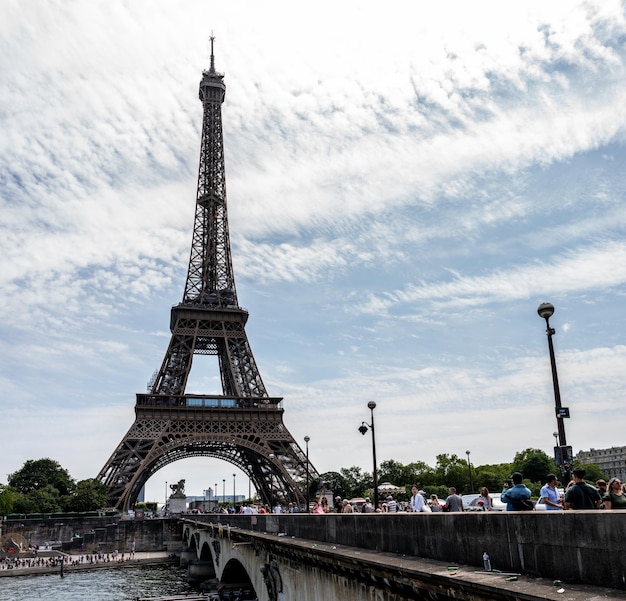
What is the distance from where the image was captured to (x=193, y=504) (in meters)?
108

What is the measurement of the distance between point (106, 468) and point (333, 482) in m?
37.7

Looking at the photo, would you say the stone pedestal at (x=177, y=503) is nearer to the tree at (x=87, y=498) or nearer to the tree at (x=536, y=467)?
the tree at (x=87, y=498)

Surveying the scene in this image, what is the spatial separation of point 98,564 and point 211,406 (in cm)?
2106

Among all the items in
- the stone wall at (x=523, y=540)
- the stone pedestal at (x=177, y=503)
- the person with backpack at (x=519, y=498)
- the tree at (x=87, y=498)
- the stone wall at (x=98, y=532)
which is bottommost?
the stone wall at (x=98, y=532)

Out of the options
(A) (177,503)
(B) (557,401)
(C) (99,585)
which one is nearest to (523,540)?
(B) (557,401)

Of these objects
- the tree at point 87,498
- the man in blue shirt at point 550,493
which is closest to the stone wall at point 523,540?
the man in blue shirt at point 550,493

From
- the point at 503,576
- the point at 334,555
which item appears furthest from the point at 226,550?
the point at 503,576

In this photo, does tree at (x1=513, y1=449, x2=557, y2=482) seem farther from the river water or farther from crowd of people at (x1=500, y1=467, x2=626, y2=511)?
crowd of people at (x1=500, y1=467, x2=626, y2=511)

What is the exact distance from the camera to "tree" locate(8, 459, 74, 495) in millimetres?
108512

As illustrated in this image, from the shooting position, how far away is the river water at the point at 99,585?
44.8 metres

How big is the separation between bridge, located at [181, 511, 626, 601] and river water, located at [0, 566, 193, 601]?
3497 centimetres

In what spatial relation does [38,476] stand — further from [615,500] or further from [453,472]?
[615,500]

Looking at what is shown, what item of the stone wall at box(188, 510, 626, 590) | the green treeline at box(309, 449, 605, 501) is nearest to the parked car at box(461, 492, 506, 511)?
the stone wall at box(188, 510, 626, 590)

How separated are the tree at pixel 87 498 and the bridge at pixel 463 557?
223 feet
